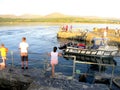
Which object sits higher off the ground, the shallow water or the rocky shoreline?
the rocky shoreline

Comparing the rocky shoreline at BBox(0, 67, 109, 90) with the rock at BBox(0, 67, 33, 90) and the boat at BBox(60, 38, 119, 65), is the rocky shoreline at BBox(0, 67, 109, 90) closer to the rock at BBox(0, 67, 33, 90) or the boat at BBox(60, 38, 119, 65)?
the rock at BBox(0, 67, 33, 90)

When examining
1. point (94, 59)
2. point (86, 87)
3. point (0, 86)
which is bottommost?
point (94, 59)

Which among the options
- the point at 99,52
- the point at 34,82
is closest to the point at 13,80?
the point at 34,82

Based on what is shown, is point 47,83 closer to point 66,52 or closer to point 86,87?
point 86,87

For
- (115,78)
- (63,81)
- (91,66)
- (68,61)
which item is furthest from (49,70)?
(68,61)

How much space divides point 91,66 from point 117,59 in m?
7.07

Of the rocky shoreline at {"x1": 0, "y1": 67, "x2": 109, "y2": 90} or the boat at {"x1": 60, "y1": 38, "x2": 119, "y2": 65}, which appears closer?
the rocky shoreline at {"x1": 0, "y1": 67, "x2": 109, "y2": 90}

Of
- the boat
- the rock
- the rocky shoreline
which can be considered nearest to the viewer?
the rocky shoreline

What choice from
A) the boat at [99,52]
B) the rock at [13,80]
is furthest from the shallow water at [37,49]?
the boat at [99,52]

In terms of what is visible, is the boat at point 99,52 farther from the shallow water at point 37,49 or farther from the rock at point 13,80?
the rock at point 13,80

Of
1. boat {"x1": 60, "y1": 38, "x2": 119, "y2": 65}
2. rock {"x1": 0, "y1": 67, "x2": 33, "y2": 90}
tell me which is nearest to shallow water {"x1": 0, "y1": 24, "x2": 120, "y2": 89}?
rock {"x1": 0, "y1": 67, "x2": 33, "y2": 90}

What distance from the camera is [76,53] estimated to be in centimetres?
3381

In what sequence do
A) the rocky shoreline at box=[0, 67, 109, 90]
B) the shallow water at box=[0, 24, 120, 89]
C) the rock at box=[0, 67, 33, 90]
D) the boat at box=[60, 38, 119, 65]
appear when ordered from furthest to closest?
the boat at box=[60, 38, 119, 65] → the shallow water at box=[0, 24, 120, 89] → the rock at box=[0, 67, 33, 90] → the rocky shoreline at box=[0, 67, 109, 90]

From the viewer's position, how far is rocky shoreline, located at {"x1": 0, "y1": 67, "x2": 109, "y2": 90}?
10.8 meters
